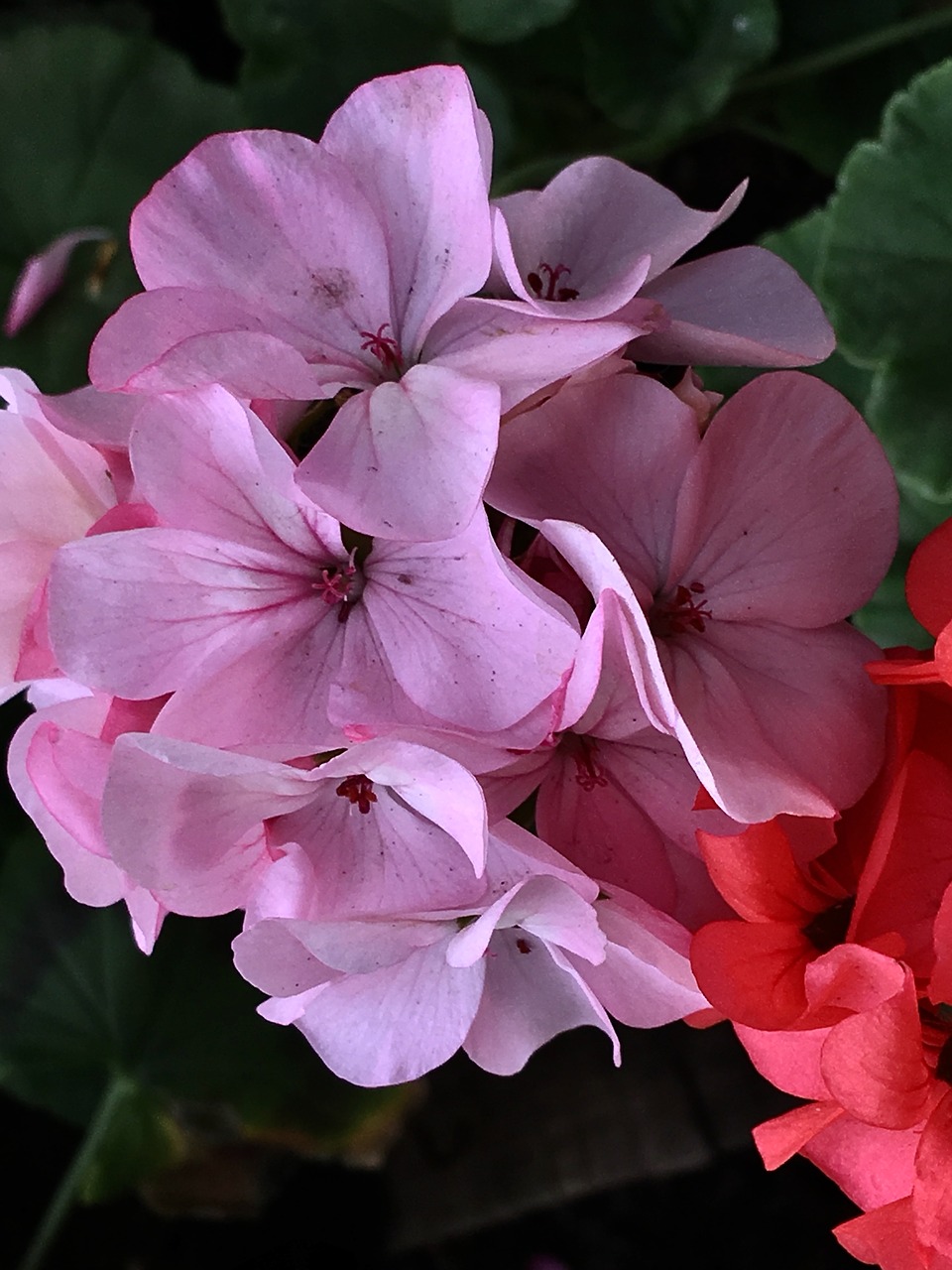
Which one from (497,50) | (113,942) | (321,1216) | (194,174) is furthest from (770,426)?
(321,1216)

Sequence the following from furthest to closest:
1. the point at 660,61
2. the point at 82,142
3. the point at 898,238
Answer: the point at 82,142 < the point at 660,61 < the point at 898,238

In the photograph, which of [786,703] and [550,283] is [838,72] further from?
[786,703]

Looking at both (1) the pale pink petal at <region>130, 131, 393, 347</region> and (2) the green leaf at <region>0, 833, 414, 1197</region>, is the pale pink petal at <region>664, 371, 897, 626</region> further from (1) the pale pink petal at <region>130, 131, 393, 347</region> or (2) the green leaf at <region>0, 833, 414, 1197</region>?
(2) the green leaf at <region>0, 833, 414, 1197</region>

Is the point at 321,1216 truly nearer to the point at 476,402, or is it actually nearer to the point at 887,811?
the point at 887,811

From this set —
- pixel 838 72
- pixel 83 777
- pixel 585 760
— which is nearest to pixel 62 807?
pixel 83 777

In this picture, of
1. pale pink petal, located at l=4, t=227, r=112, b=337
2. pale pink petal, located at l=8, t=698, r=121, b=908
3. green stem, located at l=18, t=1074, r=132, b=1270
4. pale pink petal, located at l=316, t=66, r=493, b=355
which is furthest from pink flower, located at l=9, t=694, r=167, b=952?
green stem, located at l=18, t=1074, r=132, b=1270
